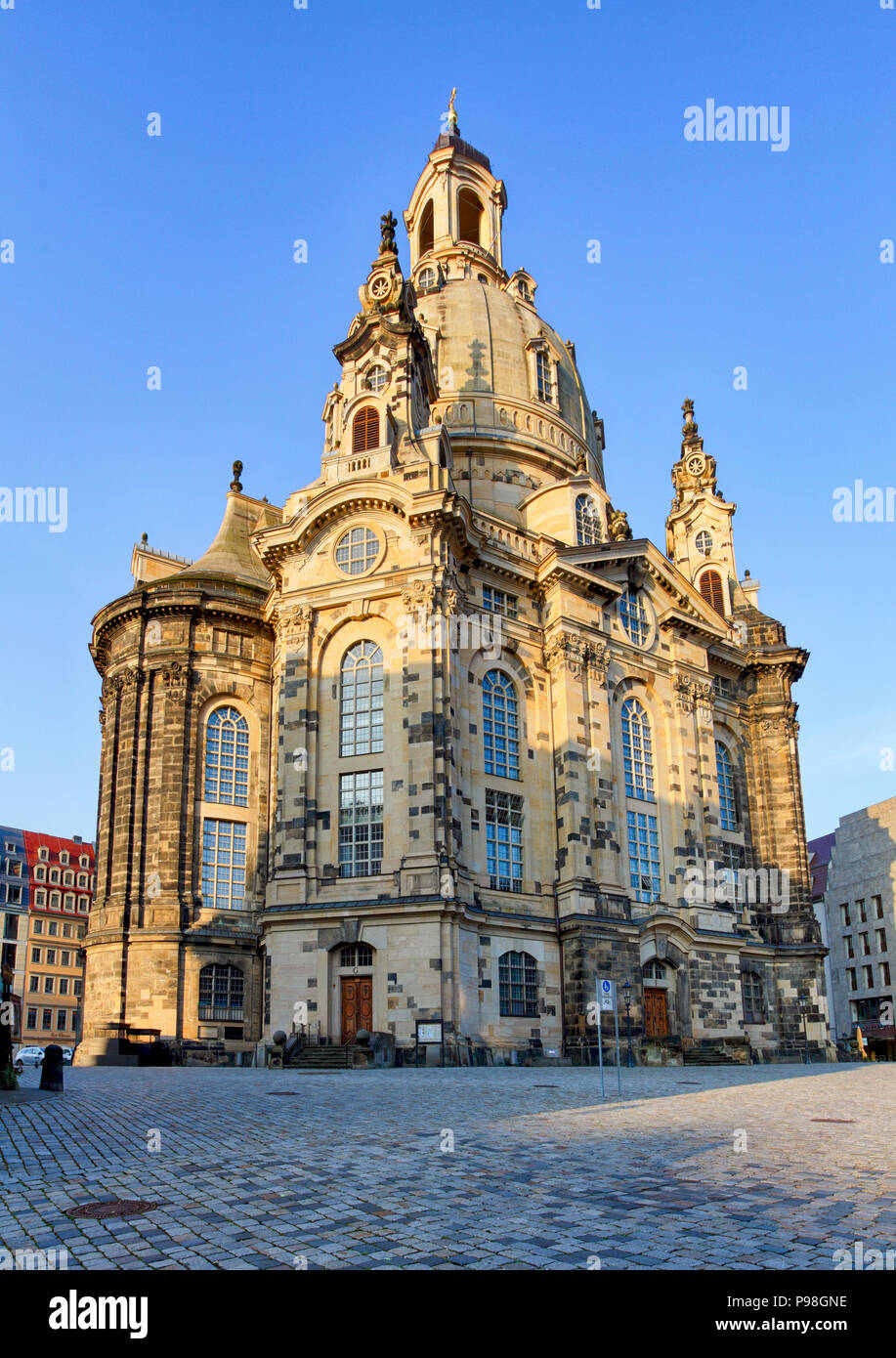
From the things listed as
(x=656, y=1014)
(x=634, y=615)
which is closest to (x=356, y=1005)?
(x=656, y=1014)

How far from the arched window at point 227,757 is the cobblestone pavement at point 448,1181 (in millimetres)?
28892

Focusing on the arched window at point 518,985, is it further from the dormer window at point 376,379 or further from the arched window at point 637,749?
the dormer window at point 376,379

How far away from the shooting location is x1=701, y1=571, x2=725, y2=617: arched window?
6216cm

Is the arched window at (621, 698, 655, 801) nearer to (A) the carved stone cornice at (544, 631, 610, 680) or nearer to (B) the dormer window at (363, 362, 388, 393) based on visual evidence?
(A) the carved stone cornice at (544, 631, 610, 680)

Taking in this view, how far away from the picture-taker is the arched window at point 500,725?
143ft

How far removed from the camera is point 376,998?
37625 mm

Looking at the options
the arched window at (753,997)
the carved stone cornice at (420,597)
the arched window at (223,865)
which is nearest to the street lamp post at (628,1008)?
the arched window at (753,997)

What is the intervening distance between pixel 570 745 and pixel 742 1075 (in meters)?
15.6

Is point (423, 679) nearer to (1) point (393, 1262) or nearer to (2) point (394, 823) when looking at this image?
(2) point (394, 823)

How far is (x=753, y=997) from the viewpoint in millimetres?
53094

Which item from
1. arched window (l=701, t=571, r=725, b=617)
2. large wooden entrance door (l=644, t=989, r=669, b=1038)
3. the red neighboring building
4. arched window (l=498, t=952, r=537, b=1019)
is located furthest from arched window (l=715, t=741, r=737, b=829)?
the red neighboring building

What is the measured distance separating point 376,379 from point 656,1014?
3035 cm
